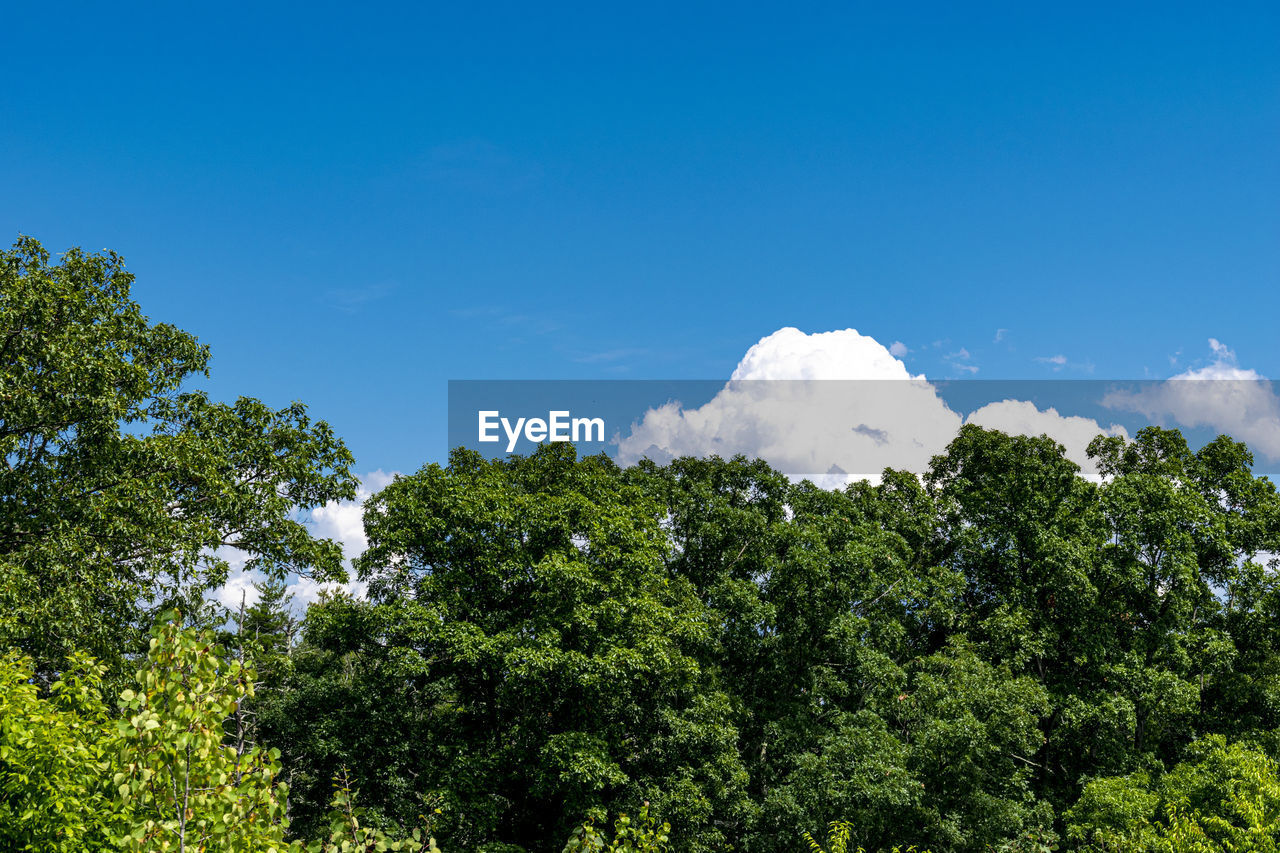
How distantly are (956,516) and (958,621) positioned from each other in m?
3.97

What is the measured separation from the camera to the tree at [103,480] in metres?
13.7

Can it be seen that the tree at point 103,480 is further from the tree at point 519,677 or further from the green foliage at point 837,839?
the green foliage at point 837,839

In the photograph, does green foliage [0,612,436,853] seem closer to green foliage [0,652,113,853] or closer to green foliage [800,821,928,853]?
green foliage [0,652,113,853]

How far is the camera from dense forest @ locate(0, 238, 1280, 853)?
14.9 meters

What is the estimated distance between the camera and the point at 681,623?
19844mm

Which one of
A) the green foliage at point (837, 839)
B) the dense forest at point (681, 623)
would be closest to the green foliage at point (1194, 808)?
the dense forest at point (681, 623)

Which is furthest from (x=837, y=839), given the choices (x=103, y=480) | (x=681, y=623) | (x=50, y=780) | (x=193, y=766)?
(x=103, y=480)

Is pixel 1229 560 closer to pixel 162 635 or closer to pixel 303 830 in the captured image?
pixel 162 635

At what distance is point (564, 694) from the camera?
19.7 metres

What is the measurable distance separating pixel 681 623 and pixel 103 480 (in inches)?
478

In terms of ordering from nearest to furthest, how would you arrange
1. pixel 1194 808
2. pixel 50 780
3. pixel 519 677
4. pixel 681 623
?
1. pixel 50 780
2. pixel 1194 808
3. pixel 519 677
4. pixel 681 623

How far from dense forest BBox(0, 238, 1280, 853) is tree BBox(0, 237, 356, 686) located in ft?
0.21

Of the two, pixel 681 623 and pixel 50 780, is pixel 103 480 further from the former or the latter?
pixel 681 623

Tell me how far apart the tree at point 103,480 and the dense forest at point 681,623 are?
2.5 inches
